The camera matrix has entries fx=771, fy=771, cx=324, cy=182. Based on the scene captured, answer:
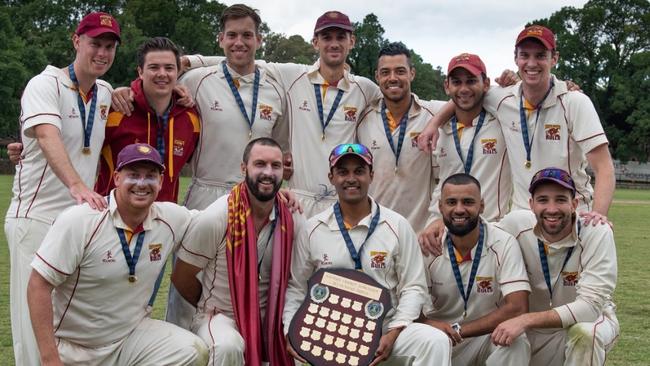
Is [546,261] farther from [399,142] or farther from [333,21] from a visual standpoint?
[333,21]

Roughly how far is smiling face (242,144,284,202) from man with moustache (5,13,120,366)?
1.27m

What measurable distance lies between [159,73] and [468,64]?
2699 mm

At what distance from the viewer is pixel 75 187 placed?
18.4 feet

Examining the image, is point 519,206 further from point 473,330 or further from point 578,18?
point 578,18

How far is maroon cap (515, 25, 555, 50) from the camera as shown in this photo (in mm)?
6578

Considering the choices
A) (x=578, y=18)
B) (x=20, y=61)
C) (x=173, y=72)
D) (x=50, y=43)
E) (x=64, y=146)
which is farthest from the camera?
(x=578, y=18)

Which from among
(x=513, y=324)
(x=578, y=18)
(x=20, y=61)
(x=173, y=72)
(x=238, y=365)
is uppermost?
(x=578, y=18)

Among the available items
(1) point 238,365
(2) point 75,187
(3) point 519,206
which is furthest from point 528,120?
(2) point 75,187

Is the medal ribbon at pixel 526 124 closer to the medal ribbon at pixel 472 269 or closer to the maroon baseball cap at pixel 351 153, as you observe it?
the medal ribbon at pixel 472 269

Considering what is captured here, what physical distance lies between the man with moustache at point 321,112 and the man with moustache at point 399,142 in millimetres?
231

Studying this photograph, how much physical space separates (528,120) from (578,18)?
214ft

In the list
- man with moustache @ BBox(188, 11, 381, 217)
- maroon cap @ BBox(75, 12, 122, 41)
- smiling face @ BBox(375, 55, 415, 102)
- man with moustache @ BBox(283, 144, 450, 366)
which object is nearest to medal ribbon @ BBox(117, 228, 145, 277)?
man with moustache @ BBox(283, 144, 450, 366)

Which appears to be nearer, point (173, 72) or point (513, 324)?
point (513, 324)

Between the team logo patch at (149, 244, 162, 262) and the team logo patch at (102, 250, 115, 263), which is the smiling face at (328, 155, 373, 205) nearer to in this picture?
the team logo patch at (149, 244, 162, 262)
